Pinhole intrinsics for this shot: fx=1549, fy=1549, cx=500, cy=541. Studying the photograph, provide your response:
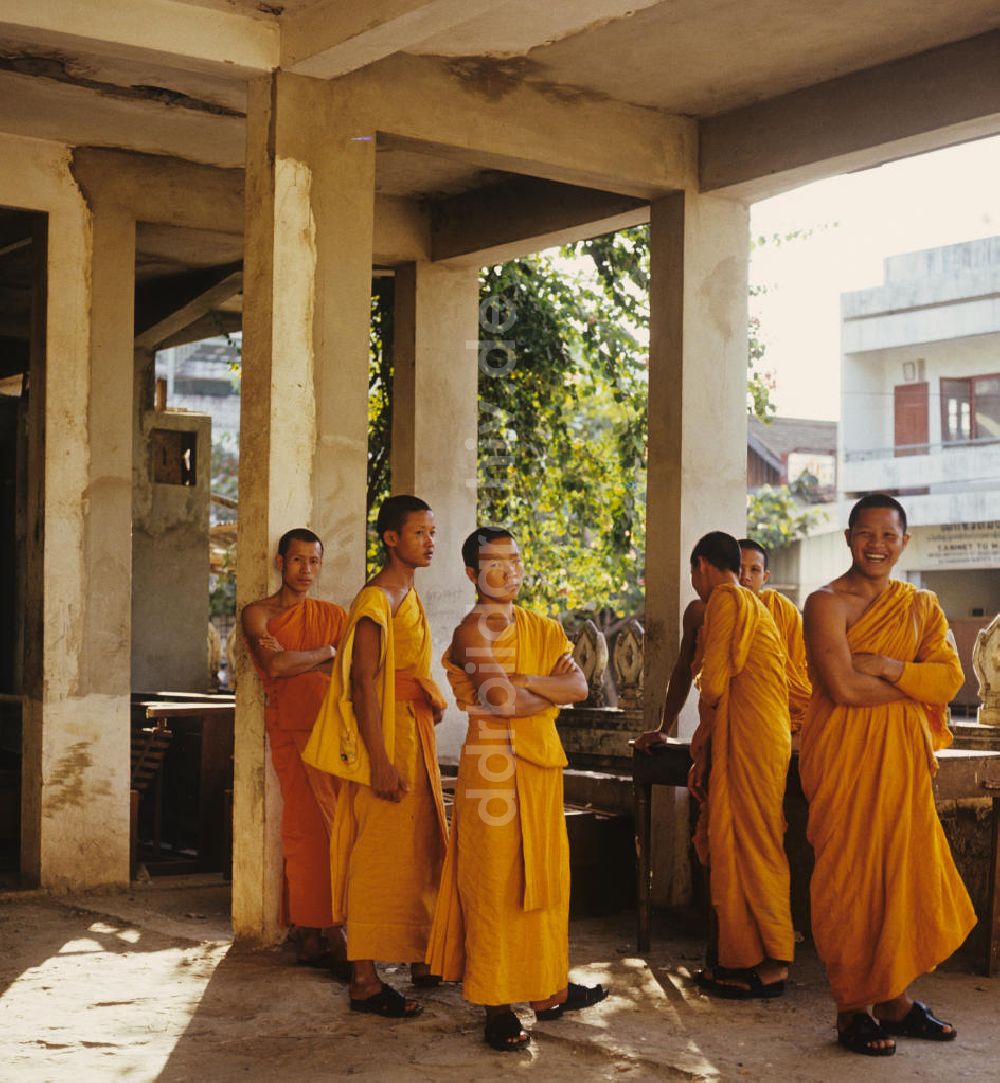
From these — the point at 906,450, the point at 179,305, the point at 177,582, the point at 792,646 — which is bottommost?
the point at 792,646

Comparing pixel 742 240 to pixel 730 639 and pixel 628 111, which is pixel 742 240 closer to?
pixel 628 111

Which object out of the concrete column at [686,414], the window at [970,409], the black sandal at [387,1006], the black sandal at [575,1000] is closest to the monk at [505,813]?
the black sandal at [575,1000]

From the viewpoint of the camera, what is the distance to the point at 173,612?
12.9 metres

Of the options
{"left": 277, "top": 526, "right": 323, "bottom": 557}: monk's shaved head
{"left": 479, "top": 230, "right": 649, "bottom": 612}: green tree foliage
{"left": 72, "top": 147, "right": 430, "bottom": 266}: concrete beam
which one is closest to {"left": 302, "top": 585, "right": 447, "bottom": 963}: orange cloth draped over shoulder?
{"left": 277, "top": 526, "right": 323, "bottom": 557}: monk's shaved head

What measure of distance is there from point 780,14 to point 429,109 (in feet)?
5.62

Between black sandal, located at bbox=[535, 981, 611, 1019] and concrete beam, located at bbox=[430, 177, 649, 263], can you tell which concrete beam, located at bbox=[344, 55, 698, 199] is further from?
black sandal, located at bbox=[535, 981, 611, 1019]

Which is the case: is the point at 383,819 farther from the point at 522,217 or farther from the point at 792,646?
the point at 522,217

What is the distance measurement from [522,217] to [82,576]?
339cm

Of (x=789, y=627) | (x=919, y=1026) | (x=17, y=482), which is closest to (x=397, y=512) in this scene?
(x=789, y=627)

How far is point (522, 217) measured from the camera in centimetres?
948

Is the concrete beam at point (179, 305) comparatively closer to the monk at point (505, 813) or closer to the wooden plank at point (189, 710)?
the wooden plank at point (189, 710)

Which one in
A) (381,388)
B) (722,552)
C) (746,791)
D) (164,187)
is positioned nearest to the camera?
(746,791)

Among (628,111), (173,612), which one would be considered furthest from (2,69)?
(173,612)

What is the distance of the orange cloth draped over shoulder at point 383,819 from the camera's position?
19.1 feet
